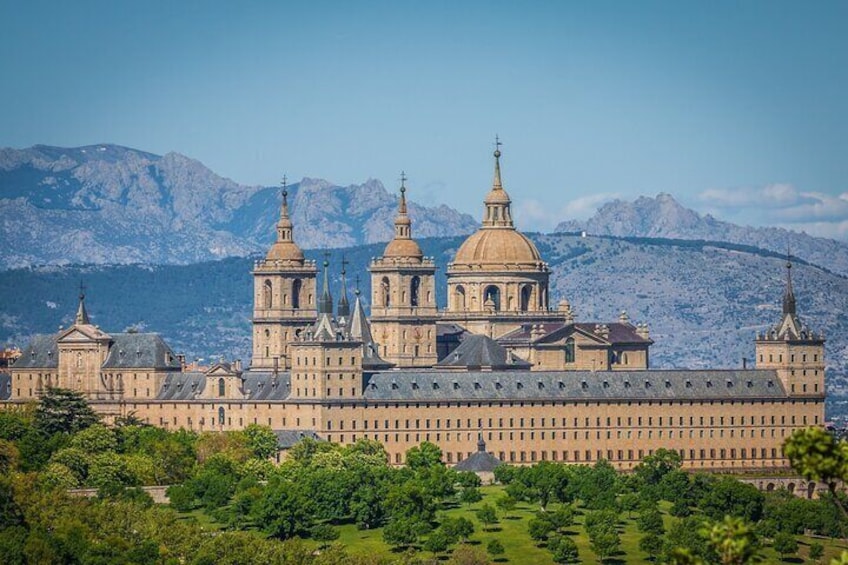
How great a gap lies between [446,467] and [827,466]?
119418mm

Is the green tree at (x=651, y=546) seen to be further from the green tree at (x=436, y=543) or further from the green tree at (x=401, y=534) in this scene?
the green tree at (x=401, y=534)

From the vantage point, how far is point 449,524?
16412 centimetres

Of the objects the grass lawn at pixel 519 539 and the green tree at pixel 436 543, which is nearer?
the green tree at pixel 436 543

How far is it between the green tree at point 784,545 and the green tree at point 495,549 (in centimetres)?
1814

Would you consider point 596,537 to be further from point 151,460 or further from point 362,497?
point 151,460

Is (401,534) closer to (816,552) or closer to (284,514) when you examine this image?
(284,514)

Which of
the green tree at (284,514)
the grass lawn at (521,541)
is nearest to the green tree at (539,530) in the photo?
the grass lawn at (521,541)

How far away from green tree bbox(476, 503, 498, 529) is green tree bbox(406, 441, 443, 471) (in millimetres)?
17252

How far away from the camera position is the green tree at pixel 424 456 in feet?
623

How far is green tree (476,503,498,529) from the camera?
169 metres

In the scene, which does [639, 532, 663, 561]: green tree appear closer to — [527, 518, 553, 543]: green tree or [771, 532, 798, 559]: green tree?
[527, 518, 553, 543]: green tree

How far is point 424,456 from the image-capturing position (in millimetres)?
191750

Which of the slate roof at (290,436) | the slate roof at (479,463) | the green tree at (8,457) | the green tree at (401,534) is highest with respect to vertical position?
the slate roof at (290,436)

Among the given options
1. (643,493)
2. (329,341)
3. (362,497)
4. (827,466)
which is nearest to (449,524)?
(362,497)
